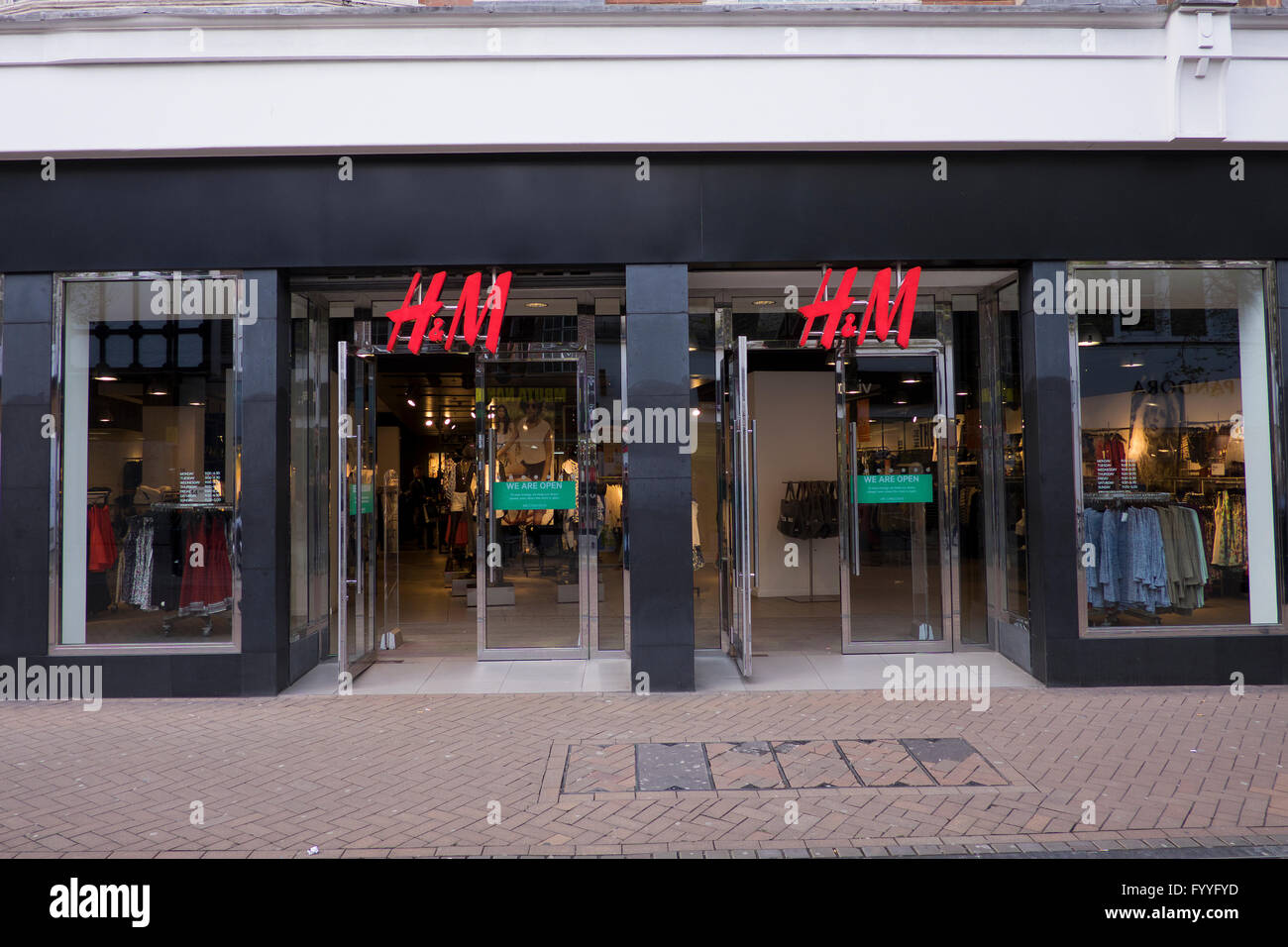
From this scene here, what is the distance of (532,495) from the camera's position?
28.0ft

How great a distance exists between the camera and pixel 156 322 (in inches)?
291

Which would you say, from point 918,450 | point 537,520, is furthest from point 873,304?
point 537,520

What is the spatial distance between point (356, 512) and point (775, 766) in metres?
4.79

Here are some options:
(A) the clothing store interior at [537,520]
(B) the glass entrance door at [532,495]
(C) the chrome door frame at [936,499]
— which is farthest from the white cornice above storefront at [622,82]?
(A) the clothing store interior at [537,520]

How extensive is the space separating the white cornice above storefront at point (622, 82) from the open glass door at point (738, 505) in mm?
2225

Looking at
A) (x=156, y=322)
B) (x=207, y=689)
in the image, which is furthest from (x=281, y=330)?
(x=207, y=689)

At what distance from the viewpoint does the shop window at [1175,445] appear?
7461mm

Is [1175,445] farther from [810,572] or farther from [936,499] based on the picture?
[810,572]

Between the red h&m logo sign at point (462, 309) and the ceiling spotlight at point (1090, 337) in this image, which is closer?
the red h&m logo sign at point (462, 309)

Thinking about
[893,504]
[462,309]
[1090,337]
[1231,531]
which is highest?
[462,309]

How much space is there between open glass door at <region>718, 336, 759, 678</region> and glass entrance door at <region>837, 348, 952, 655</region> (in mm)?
1191

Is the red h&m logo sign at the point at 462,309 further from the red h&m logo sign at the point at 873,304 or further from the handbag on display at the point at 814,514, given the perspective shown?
the handbag on display at the point at 814,514

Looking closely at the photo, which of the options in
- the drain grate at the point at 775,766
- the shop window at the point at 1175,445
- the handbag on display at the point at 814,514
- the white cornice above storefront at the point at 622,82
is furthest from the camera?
the handbag on display at the point at 814,514

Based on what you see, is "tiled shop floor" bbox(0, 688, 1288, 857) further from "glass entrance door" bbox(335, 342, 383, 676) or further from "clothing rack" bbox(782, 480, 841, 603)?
"clothing rack" bbox(782, 480, 841, 603)
